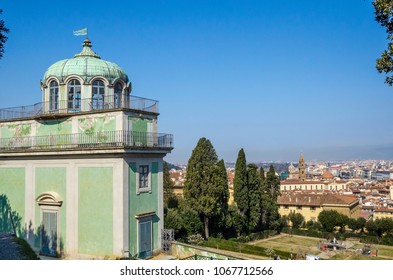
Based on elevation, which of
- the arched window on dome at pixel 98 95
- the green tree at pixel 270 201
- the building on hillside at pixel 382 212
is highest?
the arched window on dome at pixel 98 95

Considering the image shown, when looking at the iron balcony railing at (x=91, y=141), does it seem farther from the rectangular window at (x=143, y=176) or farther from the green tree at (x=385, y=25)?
the green tree at (x=385, y=25)

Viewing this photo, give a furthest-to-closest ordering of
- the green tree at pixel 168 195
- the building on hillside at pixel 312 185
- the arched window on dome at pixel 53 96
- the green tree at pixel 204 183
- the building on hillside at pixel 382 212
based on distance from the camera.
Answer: the building on hillside at pixel 312 185 < the building on hillside at pixel 382 212 < the green tree at pixel 168 195 < the green tree at pixel 204 183 < the arched window on dome at pixel 53 96

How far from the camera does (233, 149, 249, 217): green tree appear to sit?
3020 centimetres

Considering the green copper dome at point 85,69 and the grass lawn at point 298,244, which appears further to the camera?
the grass lawn at point 298,244

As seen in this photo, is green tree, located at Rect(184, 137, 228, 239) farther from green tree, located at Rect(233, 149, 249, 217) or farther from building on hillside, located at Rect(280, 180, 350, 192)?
building on hillside, located at Rect(280, 180, 350, 192)

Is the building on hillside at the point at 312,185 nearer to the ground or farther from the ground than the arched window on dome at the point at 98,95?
nearer to the ground

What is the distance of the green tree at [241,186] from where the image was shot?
30203 mm

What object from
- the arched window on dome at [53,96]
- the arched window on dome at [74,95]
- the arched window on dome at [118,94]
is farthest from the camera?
the arched window on dome at [118,94]

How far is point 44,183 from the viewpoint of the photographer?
42.8 feet

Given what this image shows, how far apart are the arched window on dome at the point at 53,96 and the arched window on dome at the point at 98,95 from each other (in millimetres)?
1247

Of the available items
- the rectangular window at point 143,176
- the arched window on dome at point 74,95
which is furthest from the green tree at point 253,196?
the arched window on dome at point 74,95

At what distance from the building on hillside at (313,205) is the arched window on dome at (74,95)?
37110 mm
